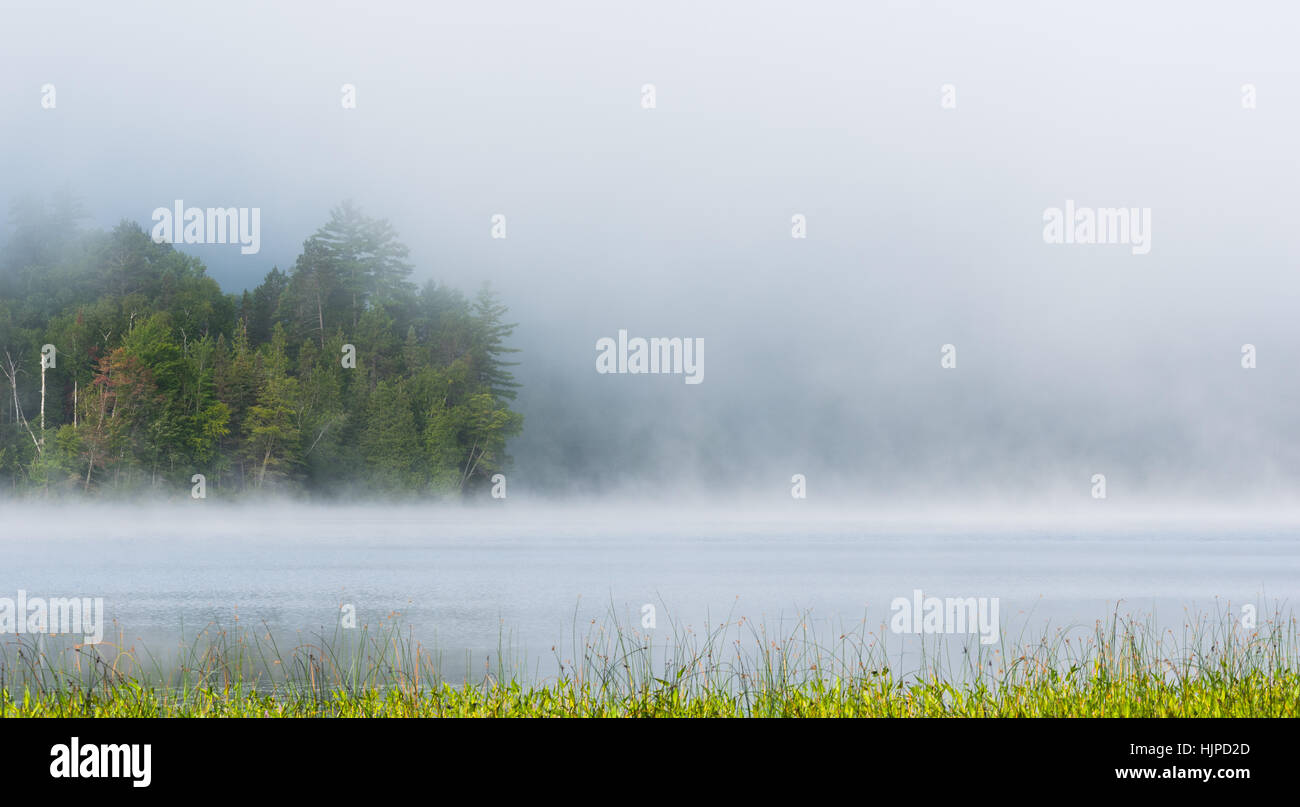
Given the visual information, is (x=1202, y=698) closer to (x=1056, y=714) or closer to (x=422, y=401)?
(x=1056, y=714)

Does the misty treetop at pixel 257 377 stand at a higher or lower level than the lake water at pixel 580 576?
higher

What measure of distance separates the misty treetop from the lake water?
48.6ft

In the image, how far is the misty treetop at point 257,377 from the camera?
244ft

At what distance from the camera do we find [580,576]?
29.8 metres

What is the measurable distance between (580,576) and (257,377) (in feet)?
173

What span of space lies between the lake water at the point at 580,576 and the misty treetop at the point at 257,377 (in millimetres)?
14803

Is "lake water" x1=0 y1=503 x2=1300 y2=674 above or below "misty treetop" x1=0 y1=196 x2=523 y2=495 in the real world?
below

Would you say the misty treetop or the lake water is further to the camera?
the misty treetop

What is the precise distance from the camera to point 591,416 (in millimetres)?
109188

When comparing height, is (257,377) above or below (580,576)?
above

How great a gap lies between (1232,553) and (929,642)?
3192 centimetres

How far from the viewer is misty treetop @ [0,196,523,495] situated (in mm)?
74312
